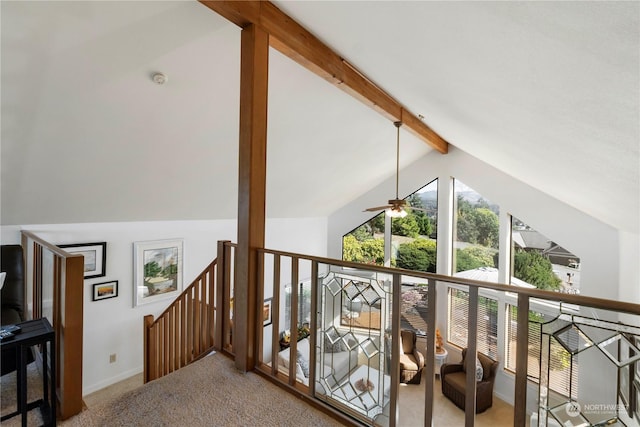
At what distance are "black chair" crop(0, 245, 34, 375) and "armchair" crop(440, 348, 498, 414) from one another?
18.5 ft

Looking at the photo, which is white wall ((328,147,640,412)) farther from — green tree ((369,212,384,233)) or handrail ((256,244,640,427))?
handrail ((256,244,640,427))

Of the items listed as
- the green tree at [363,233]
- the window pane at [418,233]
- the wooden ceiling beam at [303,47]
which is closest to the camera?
the wooden ceiling beam at [303,47]

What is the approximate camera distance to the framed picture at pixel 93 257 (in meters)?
3.88

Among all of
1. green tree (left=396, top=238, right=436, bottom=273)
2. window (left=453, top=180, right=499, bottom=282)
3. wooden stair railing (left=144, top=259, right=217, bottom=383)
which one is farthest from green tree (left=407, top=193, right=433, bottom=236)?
wooden stair railing (left=144, top=259, right=217, bottom=383)

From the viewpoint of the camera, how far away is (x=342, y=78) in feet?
9.66

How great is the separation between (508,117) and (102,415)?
3101 mm

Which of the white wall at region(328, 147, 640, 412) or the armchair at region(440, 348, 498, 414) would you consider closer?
the white wall at region(328, 147, 640, 412)

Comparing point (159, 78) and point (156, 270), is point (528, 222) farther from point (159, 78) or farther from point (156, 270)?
point (156, 270)

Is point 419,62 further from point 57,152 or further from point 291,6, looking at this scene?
point 57,152

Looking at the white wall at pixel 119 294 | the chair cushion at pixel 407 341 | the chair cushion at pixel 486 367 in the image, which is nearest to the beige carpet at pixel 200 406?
the white wall at pixel 119 294

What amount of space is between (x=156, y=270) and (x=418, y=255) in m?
5.45

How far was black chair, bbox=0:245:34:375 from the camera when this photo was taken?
2.54m

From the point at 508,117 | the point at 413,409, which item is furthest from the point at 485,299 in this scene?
the point at 508,117

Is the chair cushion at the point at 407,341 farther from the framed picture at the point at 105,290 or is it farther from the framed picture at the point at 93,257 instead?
the framed picture at the point at 93,257
